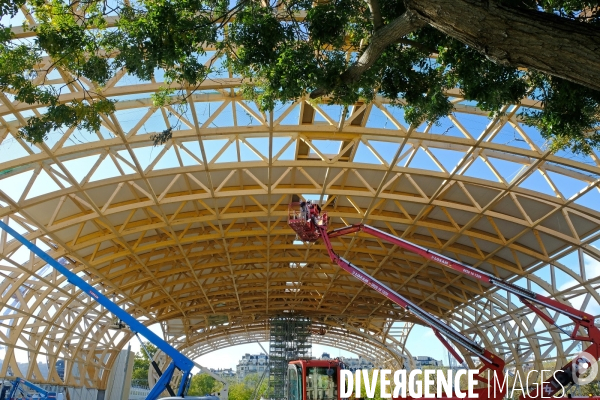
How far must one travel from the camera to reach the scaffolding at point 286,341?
46.9 metres

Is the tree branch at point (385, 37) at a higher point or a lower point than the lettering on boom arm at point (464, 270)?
higher

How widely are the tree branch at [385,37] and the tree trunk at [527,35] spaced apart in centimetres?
55

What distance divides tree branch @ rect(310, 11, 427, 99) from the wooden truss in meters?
5.94

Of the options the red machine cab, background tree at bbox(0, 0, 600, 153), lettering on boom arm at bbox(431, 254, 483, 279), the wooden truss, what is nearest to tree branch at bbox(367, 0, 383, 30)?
background tree at bbox(0, 0, 600, 153)

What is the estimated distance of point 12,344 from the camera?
27516mm

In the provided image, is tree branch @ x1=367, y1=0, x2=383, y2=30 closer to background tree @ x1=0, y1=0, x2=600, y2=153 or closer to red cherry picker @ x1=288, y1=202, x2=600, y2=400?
background tree @ x1=0, y1=0, x2=600, y2=153

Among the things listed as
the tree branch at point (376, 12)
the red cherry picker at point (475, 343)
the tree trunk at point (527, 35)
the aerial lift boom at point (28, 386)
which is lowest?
the aerial lift boom at point (28, 386)

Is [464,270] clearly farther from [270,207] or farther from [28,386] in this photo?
[28,386]

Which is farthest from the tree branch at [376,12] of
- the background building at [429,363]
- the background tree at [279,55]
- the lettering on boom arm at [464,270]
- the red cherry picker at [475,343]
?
the background building at [429,363]

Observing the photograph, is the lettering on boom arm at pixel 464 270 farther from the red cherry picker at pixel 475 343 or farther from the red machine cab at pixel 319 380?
the red machine cab at pixel 319 380

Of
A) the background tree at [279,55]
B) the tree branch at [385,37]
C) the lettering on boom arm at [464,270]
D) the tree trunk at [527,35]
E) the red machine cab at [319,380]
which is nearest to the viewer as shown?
the tree trunk at [527,35]

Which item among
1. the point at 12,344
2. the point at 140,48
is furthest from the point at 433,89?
the point at 12,344

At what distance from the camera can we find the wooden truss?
17.3 meters

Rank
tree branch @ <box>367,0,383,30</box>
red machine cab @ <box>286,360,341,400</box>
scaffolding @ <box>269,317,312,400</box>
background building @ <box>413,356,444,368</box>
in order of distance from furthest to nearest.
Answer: background building @ <box>413,356,444,368</box>
scaffolding @ <box>269,317,312,400</box>
red machine cab @ <box>286,360,341,400</box>
tree branch @ <box>367,0,383,30</box>
